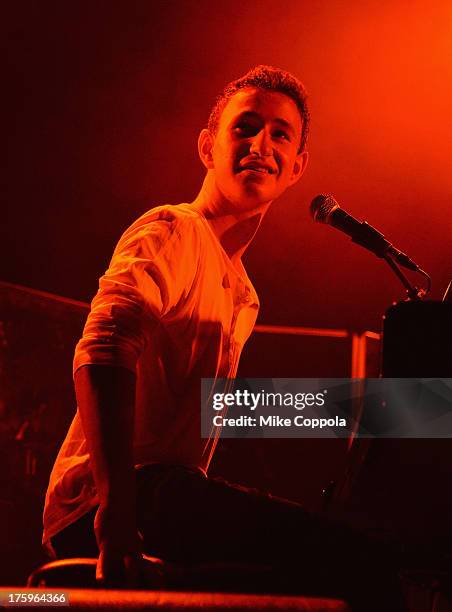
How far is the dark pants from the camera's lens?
3.75ft

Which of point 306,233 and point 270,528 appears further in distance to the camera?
point 306,233

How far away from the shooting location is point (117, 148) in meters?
2.20

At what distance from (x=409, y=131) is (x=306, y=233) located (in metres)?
0.46

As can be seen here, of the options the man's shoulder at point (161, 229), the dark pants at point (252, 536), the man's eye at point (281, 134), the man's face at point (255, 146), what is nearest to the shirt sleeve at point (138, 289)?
the man's shoulder at point (161, 229)

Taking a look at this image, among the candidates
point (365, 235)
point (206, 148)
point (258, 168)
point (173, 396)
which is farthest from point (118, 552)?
point (206, 148)

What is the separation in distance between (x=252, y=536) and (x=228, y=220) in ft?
2.69

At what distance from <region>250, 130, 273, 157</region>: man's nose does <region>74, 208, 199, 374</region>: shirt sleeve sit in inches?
16.4

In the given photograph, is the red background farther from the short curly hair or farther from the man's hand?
the man's hand

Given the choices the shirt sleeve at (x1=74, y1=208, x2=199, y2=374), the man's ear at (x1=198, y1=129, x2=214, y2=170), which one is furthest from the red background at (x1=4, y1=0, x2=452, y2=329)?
the shirt sleeve at (x1=74, y1=208, x2=199, y2=374)

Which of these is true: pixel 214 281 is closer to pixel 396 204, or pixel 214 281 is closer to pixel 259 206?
pixel 259 206

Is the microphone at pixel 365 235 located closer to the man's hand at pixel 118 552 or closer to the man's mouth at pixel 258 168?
the man's mouth at pixel 258 168

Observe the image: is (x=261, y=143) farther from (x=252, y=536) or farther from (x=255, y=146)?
(x=252, y=536)

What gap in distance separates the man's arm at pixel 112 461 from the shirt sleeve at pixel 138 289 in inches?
1.2

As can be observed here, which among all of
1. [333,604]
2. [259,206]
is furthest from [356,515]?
[259,206]
